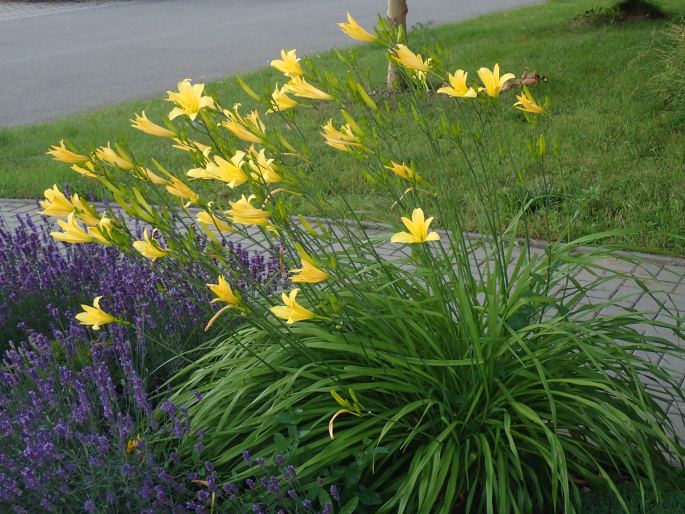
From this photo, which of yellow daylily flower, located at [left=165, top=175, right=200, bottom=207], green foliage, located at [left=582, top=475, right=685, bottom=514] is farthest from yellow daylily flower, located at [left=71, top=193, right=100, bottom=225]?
green foliage, located at [left=582, top=475, right=685, bottom=514]

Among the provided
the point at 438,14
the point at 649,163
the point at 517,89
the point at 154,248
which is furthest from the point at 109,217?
the point at 438,14

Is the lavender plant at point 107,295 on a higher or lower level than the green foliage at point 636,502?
higher

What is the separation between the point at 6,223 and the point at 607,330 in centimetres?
499

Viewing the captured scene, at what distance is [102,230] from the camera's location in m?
2.53

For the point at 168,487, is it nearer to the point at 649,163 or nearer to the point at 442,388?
the point at 442,388

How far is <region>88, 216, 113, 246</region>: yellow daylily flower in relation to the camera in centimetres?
253

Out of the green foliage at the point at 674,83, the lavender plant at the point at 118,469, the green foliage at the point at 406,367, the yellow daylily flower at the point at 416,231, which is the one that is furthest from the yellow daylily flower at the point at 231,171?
the green foliage at the point at 674,83

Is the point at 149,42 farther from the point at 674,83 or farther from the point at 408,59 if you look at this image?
the point at 408,59

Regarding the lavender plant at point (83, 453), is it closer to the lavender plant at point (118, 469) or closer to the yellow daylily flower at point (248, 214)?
the lavender plant at point (118, 469)

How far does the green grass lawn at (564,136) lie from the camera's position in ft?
18.7

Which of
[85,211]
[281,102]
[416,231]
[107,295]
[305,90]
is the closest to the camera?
[416,231]

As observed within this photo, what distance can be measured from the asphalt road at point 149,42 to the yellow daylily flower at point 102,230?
877 centimetres

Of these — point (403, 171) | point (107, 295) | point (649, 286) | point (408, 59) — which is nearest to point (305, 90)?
point (408, 59)

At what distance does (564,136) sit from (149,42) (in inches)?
407
